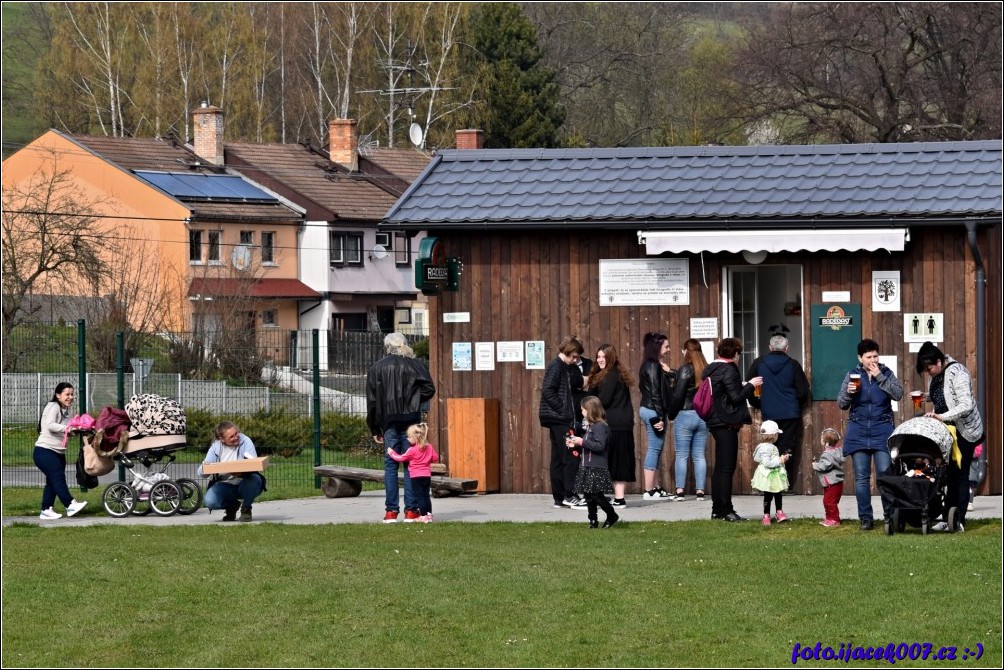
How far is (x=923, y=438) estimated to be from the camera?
13398mm

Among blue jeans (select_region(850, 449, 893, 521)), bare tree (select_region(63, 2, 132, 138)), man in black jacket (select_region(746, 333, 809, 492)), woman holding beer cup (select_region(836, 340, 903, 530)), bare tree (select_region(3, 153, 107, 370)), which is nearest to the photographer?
blue jeans (select_region(850, 449, 893, 521))

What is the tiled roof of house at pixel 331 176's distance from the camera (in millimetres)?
65438

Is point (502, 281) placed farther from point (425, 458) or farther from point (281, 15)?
point (281, 15)

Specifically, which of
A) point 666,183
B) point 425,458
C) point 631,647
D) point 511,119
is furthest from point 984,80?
point 631,647

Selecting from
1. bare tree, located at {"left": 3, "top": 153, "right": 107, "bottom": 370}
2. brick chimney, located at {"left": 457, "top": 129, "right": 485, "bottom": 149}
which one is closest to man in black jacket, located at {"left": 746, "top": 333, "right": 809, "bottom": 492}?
bare tree, located at {"left": 3, "top": 153, "right": 107, "bottom": 370}

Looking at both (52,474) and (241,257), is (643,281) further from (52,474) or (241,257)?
(241,257)

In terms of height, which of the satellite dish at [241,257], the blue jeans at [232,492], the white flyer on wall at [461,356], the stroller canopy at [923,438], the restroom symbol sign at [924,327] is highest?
the satellite dish at [241,257]

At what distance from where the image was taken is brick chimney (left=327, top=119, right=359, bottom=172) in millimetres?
69812

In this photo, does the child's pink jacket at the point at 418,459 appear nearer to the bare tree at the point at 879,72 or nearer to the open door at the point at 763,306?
the open door at the point at 763,306

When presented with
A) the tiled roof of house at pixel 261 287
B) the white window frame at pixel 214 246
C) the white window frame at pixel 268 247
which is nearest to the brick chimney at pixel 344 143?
the white window frame at pixel 268 247

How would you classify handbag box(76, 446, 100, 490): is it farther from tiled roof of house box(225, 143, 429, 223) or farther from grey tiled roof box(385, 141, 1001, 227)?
tiled roof of house box(225, 143, 429, 223)

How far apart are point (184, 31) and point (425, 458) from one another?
6485 cm

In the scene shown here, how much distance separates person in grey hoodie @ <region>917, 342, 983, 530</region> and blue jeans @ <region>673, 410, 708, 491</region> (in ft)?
12.0

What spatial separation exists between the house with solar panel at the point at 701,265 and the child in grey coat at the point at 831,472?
10.5 ft
